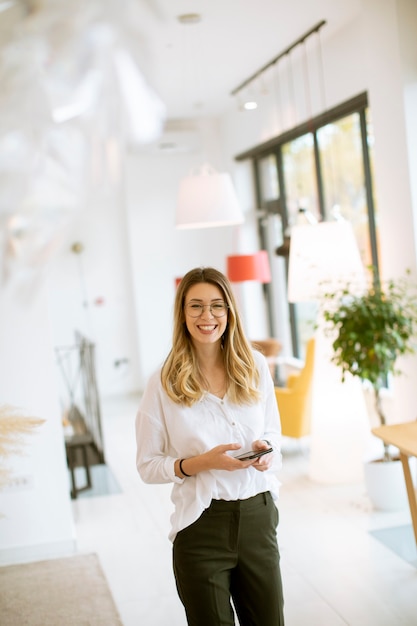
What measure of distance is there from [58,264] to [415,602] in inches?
283

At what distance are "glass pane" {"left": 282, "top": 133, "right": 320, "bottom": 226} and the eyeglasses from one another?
16.9ft

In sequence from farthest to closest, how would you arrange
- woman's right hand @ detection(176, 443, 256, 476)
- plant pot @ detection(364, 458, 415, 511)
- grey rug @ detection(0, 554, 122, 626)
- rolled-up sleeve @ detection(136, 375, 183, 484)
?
1. plant pot @ detection(364, 458, 415, 511)
2. grey rug @ detection(0, 554, 122, 626)
3. rolled-up sleeve @ detection(136, 375, 183, 484)
4. woman's right hand @ detection(176, 443, 256, 476)

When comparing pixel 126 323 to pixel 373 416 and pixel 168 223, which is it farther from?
pixel 373 416

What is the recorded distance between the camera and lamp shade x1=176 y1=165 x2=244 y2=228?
518cm

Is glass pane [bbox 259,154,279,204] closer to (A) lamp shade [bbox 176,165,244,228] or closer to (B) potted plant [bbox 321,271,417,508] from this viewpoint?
(A) lamp shade [bbox 176,165,244,228]

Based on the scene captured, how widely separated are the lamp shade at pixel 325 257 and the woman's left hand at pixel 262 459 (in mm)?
2962

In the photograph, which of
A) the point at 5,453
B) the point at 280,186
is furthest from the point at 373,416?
the point at 5,453

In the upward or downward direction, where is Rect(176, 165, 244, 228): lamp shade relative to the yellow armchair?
upward

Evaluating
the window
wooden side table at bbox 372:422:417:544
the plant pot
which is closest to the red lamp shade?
the window

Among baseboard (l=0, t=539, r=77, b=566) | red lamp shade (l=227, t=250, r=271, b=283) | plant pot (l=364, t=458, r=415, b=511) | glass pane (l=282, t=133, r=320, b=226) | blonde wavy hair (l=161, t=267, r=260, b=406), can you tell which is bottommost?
baseboard (l=0, t=539, r=77, b=566)

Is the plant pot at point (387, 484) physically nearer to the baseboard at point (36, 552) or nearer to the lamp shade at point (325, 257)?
the lamp shade at point (325, 257)

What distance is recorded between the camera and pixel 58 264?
994cm

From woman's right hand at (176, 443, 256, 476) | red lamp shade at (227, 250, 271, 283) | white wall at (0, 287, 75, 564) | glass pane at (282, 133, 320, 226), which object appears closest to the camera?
woman's right hand at (176, 443, 256, 476)

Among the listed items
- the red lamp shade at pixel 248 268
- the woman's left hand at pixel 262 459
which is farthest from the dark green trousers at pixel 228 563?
the red lamp shade at pixel 248 268
